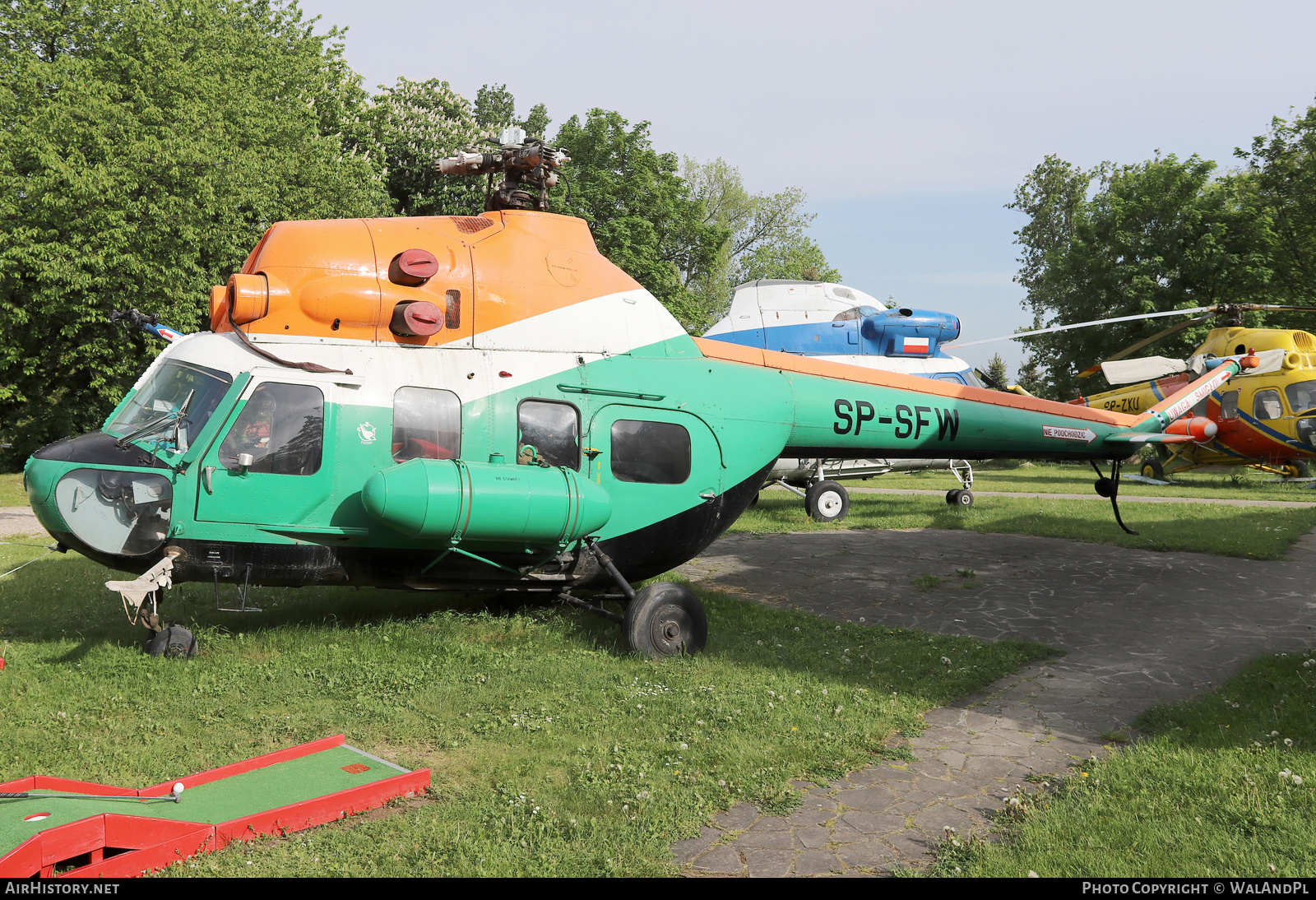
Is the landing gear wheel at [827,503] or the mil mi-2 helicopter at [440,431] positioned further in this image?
the landing gear wheel at [827,503]

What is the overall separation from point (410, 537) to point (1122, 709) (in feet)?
18.9

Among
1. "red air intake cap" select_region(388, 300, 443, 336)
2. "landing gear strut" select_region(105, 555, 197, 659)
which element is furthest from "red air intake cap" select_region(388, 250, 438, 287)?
"landing gear strut" select_region(105, 555, 197, 659)

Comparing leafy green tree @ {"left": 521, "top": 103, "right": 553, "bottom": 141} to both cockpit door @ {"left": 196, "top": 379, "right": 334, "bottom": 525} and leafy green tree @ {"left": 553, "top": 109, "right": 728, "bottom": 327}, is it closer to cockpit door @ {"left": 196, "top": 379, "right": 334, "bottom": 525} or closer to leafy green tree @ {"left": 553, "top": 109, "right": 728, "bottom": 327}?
leafy green tree @ {"left": 553, "top": 109, "right": 728, "bottom": 327}

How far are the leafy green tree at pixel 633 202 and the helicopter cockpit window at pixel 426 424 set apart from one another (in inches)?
1050

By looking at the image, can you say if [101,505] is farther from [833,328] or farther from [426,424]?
[833,328]

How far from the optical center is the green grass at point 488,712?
4.45m

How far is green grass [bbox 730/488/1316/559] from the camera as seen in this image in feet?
45.9

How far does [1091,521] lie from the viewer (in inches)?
662

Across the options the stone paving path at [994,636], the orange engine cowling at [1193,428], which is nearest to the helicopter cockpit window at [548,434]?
the stone paving path at [994,636]

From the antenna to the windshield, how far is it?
322 centimetres

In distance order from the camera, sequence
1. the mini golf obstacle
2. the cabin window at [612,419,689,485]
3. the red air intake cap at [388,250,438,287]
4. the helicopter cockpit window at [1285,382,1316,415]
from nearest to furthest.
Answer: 1. the mini golf obstacle
2. the red air intake cap at [388,250,438,287]
3. the cabin window at [612,419,689,485]
4. the helicopter cockpit window at [1285,382,1316,415]

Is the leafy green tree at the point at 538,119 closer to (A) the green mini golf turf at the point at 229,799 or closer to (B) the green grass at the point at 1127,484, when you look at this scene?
(B) the green grass at the point at 1127,484

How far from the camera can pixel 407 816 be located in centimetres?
464

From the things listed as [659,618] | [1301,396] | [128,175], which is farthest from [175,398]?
[1301,396]
